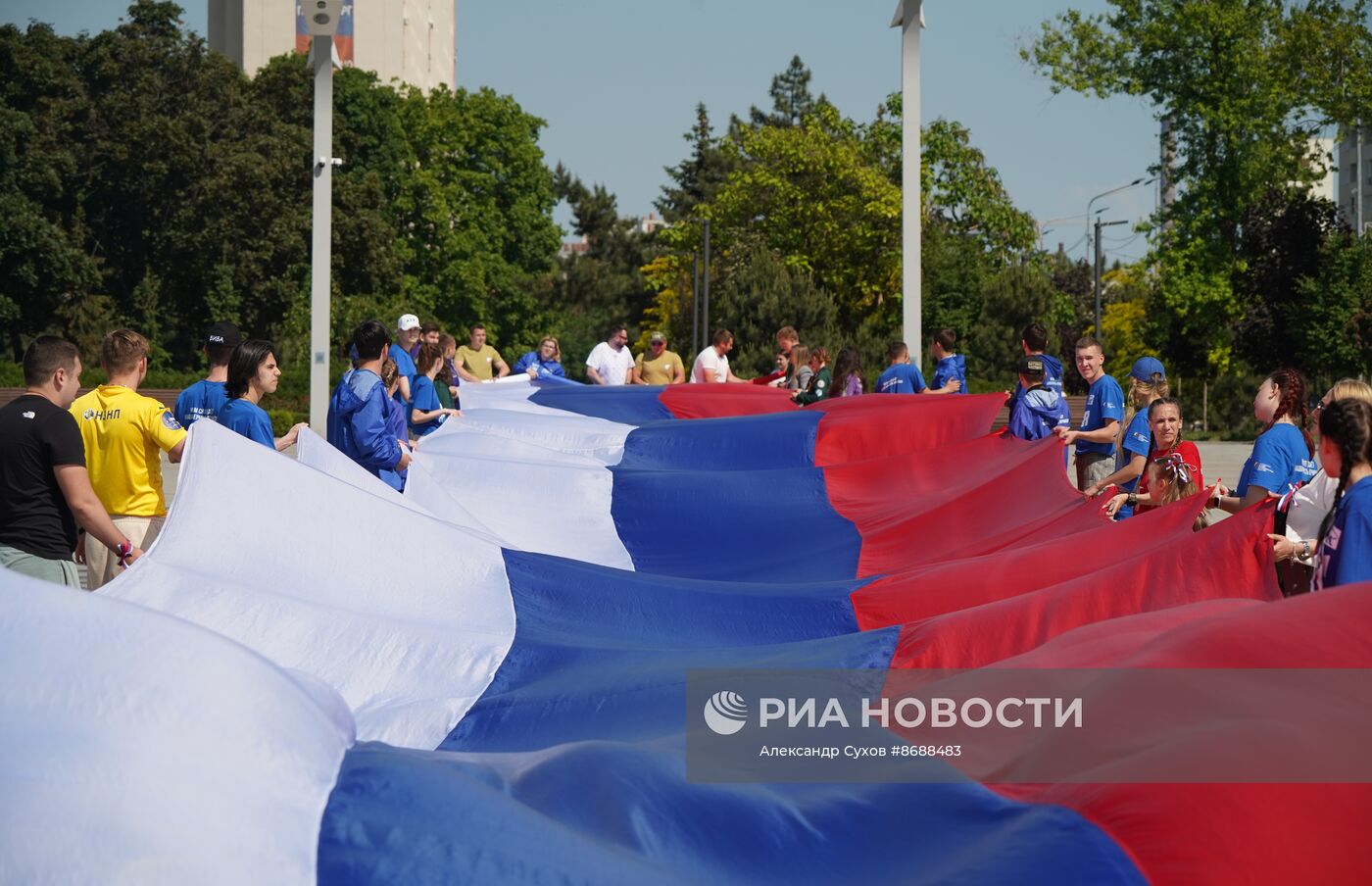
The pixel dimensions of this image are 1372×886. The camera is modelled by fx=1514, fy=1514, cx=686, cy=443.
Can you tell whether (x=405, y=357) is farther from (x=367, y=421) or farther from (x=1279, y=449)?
(x=1279, y=449)

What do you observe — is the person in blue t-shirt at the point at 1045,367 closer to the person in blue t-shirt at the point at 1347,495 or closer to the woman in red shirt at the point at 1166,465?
the woman in red shirt at the point at 1166,465

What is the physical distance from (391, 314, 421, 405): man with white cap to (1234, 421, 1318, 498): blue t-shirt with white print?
16.5 feet

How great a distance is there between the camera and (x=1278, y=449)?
6168 mm

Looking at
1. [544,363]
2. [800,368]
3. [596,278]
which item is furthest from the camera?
[596,278]

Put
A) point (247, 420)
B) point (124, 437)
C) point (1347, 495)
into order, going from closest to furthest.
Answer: point (1347, 495) < point (124, 437) < point (247, 420)

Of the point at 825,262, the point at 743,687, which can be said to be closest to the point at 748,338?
the point at 825,262

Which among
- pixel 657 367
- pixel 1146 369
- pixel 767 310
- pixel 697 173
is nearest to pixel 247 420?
pixel 1146 369

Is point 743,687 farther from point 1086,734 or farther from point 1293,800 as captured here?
point 1293,800

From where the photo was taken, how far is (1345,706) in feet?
10.2

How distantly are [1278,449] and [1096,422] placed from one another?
8.74 feet

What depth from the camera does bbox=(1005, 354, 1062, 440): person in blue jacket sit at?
9.17 m

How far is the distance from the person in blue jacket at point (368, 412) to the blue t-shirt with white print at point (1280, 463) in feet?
14.1

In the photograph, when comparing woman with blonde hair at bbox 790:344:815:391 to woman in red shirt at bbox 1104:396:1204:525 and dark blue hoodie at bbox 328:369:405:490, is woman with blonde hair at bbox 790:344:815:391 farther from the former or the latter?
woman in red shirt at bbox 1104:396:1204:525

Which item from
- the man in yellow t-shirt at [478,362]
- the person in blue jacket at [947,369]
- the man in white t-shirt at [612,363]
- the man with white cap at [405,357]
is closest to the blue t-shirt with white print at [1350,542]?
the man with white cap at [405,357]
